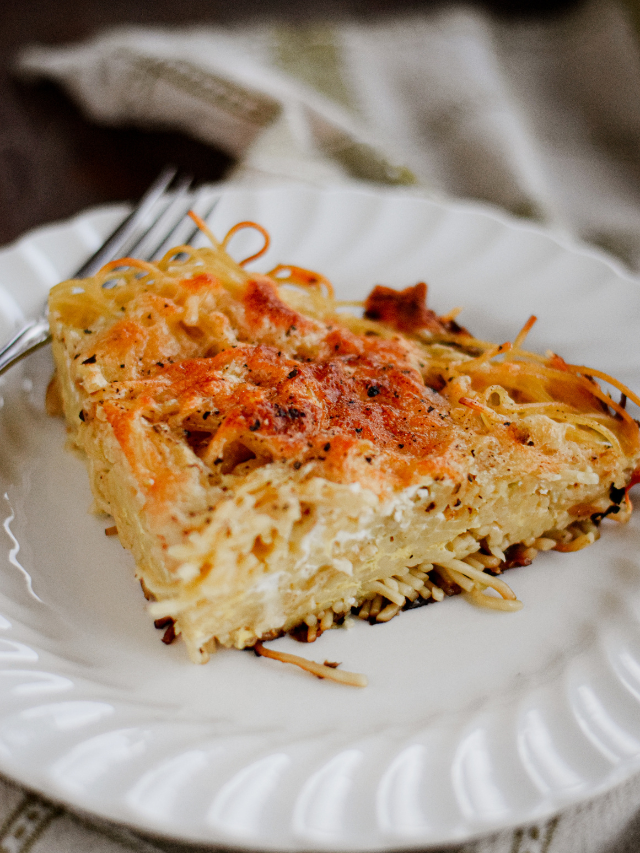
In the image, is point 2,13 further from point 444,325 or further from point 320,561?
point 320,561

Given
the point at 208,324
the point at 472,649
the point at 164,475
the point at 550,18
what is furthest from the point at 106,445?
the point at 550,18

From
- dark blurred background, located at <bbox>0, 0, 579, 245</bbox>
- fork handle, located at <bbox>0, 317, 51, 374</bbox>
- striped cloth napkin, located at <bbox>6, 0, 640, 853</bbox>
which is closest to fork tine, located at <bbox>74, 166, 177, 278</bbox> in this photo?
fork handle, located at <bbox>0, 317, 51, 374</bbox>

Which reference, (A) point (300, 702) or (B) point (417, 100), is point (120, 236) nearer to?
(A) point (300, 702)

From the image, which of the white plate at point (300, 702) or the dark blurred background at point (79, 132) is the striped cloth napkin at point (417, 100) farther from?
the white plate at point (300, 702)

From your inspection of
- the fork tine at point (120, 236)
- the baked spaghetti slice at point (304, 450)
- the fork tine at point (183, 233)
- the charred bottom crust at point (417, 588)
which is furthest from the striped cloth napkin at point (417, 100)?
the charred bottom crust at point (417, 588)

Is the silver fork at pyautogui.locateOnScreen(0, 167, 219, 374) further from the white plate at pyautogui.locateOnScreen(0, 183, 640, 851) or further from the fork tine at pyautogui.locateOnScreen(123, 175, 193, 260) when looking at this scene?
the white plate at pyautogui.locateOnScreen(0, 183, 640, 851)

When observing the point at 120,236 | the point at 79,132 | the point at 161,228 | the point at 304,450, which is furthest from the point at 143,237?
the point at 79,132
